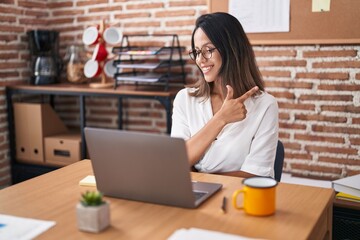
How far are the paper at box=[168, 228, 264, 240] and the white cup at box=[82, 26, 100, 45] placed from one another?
7.91ft

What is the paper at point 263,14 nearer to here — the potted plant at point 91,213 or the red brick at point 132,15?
the red brick at point 132,15

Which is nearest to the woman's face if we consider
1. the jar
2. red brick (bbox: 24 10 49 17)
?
the jar

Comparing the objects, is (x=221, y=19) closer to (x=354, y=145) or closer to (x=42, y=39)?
(x=354, y=145)

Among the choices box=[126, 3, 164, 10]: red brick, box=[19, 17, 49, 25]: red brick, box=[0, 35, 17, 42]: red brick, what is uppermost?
box=[126, 3, 164, 10]: red brick

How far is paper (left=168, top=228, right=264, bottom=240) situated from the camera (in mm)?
1097

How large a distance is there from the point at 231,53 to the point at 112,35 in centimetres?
157

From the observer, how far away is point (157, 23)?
133 inches

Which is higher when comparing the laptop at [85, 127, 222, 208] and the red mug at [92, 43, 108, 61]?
the red mug at [92, 43, 108, 61]

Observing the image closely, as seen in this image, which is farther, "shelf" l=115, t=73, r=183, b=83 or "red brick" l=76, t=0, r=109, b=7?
"red brick" l=76, t=0, r=109, b=7

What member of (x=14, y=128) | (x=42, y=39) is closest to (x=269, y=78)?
(x=42, y=39)

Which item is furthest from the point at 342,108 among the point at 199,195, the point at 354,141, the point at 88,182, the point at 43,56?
the point at 43,56

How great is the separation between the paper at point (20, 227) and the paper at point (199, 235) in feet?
1.08

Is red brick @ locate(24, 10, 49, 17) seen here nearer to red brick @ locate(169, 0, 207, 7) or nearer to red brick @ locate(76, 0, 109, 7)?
red brick @ locate(76, 0, 109, 7)

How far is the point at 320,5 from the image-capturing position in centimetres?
280
